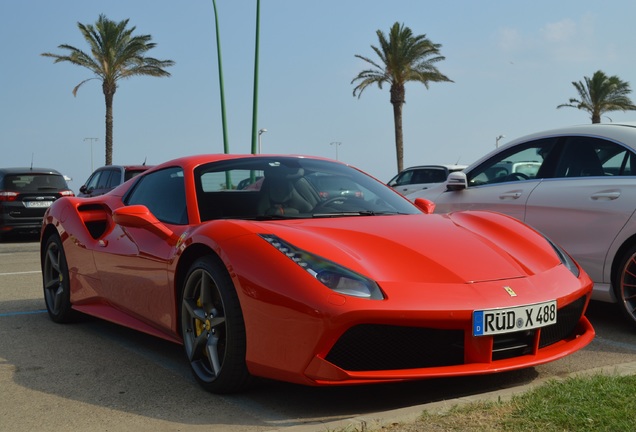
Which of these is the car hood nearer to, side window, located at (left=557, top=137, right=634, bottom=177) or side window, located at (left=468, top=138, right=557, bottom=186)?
side window, located at (left=557, top=137, right=634, bottom=177)

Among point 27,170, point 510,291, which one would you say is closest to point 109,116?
point 27,170

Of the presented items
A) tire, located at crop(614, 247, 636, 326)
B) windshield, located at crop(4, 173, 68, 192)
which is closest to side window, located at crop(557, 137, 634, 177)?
tire, located at crop(614, 247, 636, 326)

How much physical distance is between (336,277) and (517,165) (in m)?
3.73

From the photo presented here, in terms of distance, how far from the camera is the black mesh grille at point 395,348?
12.3 feet

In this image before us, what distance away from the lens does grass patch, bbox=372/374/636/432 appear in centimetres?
336

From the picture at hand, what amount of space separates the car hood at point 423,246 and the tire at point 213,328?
1.20ft

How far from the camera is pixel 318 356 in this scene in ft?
12.2

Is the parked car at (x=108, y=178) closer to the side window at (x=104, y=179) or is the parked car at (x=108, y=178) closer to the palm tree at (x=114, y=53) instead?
the side window at (x=104, y=179)

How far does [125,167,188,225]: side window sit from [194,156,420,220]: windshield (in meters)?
0.14

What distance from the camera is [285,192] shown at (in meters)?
5.06

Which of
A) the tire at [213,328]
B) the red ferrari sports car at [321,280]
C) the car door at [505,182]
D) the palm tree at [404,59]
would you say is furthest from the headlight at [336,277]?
the palm tree at [404,59]

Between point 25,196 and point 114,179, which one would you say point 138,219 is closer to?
point 114,179

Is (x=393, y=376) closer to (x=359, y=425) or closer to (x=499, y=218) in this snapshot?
(x=359, y=425)

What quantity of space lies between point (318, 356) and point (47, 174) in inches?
615
